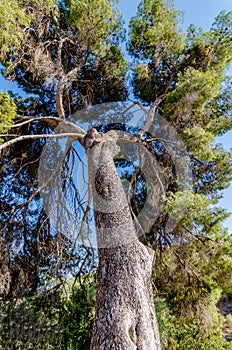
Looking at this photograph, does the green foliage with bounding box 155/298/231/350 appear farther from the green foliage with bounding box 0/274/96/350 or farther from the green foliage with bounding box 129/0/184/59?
the green foliage with bounding box 129/0/184/59

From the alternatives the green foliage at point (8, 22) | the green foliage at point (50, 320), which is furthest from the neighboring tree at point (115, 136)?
the green foliage at point (50, 320)

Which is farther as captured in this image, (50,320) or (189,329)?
(50,320)

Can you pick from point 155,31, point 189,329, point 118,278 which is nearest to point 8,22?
point 155,31

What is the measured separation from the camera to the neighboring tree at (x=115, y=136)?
4.21 m

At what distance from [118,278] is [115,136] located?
265 centimetres

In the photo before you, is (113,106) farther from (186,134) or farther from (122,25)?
(186,134)

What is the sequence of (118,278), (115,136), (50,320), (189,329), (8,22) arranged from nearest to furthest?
(118,278) → (8,22) → (115,136) → (189,329) → (50,320)

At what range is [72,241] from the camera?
19.5ft

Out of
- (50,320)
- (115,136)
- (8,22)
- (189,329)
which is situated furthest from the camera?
(50,320)

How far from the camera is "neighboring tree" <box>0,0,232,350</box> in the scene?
4.21m

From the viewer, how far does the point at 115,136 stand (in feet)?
16.0

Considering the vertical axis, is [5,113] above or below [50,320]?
above

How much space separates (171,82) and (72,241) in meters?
4.16

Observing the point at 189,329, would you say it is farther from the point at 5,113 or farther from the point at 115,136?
the point at 5,113
